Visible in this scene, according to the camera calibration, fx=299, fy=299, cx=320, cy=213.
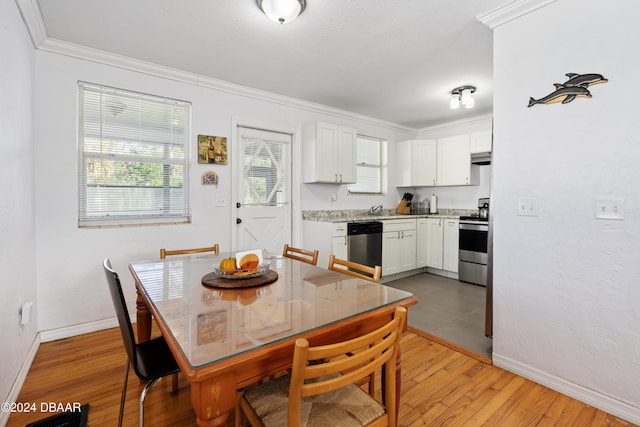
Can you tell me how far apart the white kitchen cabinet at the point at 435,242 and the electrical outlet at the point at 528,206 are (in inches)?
107

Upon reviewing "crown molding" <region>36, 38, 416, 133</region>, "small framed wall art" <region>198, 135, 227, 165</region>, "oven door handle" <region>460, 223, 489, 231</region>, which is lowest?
"oven door handle" <region>460, 223, 489, 231</region>

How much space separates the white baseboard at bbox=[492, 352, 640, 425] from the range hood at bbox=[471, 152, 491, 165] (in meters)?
3.05

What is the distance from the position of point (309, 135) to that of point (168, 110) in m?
1.67

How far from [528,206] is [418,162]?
316 cm

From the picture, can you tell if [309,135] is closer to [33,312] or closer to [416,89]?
[416,89]

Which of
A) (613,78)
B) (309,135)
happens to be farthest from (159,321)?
(309,135)

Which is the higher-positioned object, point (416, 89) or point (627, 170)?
point (416, 89)

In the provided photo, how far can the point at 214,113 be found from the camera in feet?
10.9

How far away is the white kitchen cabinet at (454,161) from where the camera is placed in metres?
4.54

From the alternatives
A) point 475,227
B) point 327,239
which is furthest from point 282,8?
point 475,227

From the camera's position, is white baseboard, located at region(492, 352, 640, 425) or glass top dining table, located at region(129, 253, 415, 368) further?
white baseboard, located at region(492, 352, 640, 425)

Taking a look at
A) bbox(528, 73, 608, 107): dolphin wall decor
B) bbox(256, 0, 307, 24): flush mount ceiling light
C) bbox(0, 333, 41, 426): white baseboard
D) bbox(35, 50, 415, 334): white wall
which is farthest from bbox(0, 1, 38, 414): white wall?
bbox(528, 73, 608, 107): dolphin wall decor

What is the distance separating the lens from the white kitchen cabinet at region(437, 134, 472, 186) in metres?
4.54

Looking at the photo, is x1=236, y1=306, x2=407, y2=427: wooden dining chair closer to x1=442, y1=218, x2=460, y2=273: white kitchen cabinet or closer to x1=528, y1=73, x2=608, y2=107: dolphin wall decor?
x1=528, y1=73, x2=608, y2=107: dolphin wall decor
